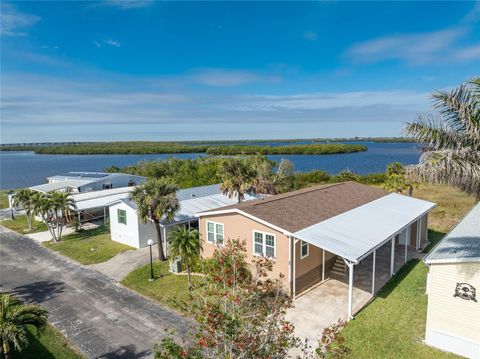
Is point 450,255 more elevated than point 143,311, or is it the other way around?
point 450,255

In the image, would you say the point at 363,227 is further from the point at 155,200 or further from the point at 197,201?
the point at 197,201

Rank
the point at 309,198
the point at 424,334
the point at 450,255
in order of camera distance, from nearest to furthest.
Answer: the point at 450,255 < the point at 424,334 < the point at 309,198

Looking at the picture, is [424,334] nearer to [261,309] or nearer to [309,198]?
[261,309]

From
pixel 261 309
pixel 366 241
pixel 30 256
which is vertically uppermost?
pixel 261 309

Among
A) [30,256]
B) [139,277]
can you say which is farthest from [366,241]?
[30,256]

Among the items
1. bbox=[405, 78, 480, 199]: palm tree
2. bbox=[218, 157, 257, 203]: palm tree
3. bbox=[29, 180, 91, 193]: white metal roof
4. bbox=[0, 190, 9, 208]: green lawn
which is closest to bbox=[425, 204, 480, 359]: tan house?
bbox=[405, 78, 480, 199]: palm tree

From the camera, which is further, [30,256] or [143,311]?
[30,256]

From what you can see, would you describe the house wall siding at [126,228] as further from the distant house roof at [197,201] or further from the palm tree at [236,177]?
the palm tree at [236,177]
